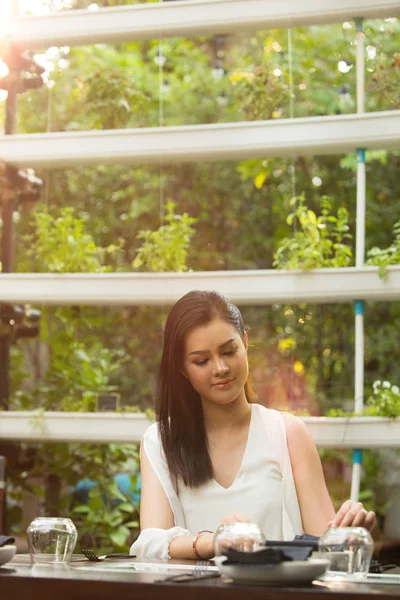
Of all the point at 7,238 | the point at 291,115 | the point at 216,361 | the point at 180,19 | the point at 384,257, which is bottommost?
the point at 216,361

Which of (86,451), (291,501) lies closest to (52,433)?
(86,451)

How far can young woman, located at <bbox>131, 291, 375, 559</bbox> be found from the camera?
1950 mm

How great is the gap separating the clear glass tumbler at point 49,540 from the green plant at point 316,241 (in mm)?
2010

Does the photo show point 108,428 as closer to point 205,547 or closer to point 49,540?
point 205,547

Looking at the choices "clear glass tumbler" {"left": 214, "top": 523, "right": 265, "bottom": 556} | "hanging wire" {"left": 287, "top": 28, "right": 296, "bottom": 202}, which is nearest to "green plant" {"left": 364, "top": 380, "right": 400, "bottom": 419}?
"hanging wire" {"left": 287, "top": 28, "right": 296, "bottom": 202}

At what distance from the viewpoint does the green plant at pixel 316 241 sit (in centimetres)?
338

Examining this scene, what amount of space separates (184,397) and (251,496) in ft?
0.88

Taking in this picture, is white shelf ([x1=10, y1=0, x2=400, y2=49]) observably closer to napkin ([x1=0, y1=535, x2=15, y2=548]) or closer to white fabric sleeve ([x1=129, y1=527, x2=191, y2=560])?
white fabric sleeve ([x1=129, y1=527, x2=191, y2=560])

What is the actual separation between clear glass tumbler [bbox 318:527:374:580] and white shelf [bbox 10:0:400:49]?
98.5 inches

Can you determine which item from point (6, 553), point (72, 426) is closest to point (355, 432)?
point (72, 426)

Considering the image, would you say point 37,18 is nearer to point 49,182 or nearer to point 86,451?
point 49,182

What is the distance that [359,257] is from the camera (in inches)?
132

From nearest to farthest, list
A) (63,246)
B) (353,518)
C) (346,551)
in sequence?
(346,551) < (353,518) < (63,246)

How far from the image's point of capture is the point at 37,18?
3.66 metres
